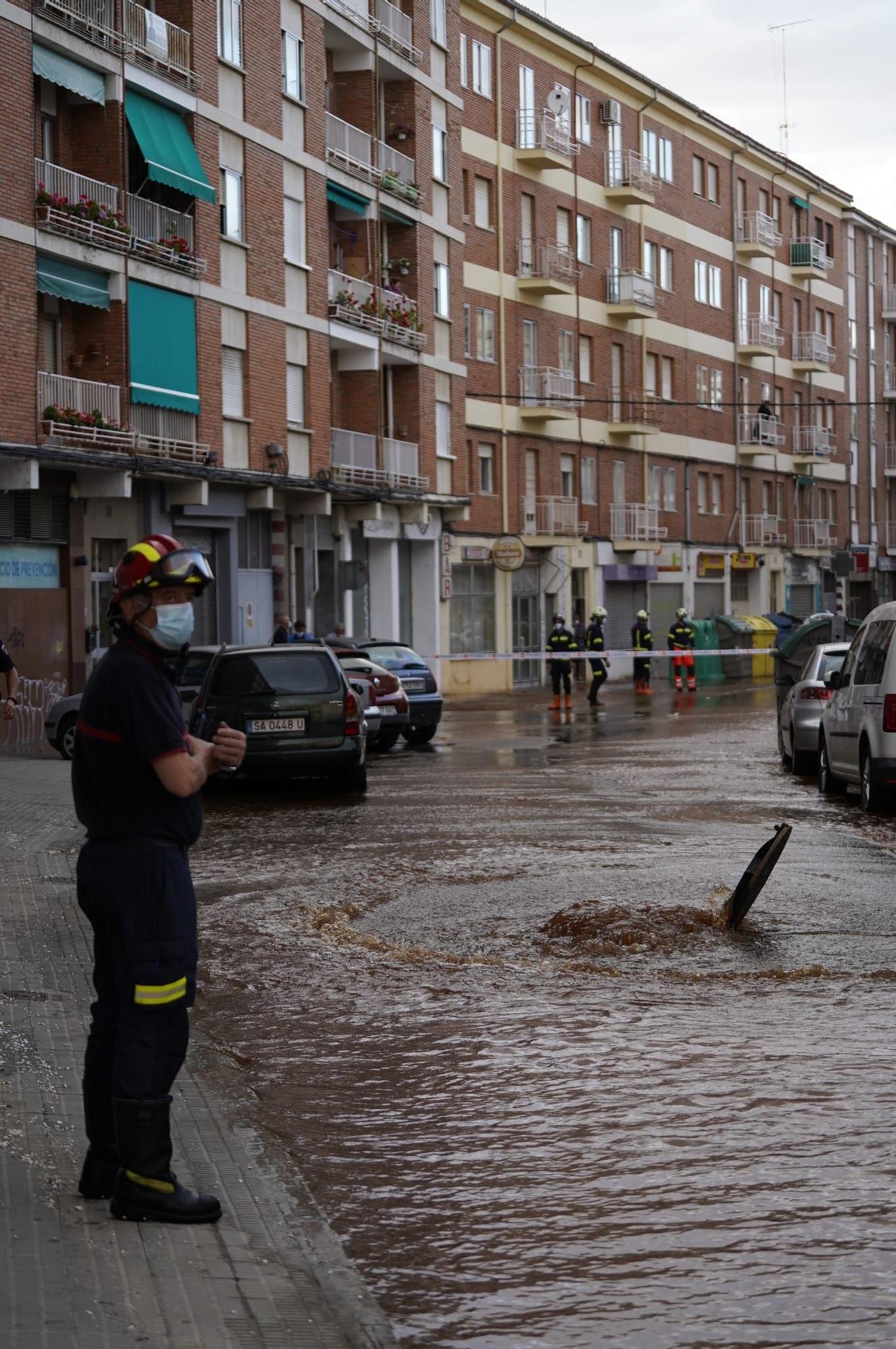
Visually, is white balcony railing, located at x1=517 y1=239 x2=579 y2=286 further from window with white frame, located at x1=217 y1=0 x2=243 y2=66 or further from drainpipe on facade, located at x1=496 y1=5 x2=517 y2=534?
window with white frame, located at x1=217 y1=0 x2=243 y2=66

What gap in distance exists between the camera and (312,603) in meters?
39.9

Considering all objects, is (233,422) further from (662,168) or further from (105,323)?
(662,168)

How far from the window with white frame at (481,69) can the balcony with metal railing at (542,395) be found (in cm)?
697

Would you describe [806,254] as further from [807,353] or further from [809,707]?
[809,707]

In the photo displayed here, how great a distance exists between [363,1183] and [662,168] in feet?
186

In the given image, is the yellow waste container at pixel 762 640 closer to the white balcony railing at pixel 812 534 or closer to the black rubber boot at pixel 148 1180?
the white balcony railing at pixel 812 534

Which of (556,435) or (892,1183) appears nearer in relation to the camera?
(892,1183)

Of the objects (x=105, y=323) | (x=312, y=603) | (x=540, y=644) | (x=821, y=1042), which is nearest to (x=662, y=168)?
(x=540, y=644)

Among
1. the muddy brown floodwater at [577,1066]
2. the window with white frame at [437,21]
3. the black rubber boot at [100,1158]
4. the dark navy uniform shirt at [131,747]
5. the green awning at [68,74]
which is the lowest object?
the muddy brown floodwater at [577,1066]

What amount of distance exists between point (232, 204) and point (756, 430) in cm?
3290

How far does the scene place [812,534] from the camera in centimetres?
7081

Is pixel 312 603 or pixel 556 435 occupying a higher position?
pixel 556 435

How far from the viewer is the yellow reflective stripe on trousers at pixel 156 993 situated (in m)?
5.04

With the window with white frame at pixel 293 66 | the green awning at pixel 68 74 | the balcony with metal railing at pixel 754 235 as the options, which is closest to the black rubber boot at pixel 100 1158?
the green awning at pixel 68 74
